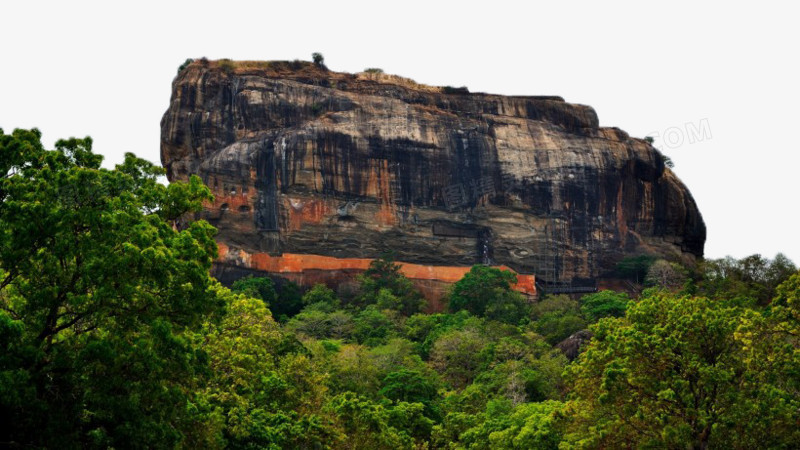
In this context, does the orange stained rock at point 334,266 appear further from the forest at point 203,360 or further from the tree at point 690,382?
the tree at point 690,382

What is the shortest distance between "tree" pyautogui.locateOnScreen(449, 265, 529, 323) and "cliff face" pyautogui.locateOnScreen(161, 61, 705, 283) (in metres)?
5.07

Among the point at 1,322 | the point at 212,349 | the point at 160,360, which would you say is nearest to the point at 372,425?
the point at 212,349

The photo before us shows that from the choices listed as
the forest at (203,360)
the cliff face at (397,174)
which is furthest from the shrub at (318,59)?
the forest at (203,360)

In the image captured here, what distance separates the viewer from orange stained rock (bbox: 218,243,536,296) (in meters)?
70.1

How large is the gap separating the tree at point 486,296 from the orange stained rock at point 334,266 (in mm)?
3319

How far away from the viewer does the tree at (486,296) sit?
64.1 meters

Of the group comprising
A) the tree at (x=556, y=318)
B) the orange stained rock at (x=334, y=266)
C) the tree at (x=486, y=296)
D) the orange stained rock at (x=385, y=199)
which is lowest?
the tree at (x=556, y=318)

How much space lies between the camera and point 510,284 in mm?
70500

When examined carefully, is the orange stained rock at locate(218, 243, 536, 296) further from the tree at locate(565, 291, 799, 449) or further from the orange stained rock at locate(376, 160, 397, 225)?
the tree at locate(565, 291, 799, 449)

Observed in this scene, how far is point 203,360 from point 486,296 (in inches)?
1853

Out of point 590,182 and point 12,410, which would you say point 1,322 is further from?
point 590,182

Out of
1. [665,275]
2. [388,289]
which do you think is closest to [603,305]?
[665,275]

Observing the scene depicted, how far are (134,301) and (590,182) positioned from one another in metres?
59.9

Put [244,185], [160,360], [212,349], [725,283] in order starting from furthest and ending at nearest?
[244,185]
[725,283]
[212,349]
[160,360]
